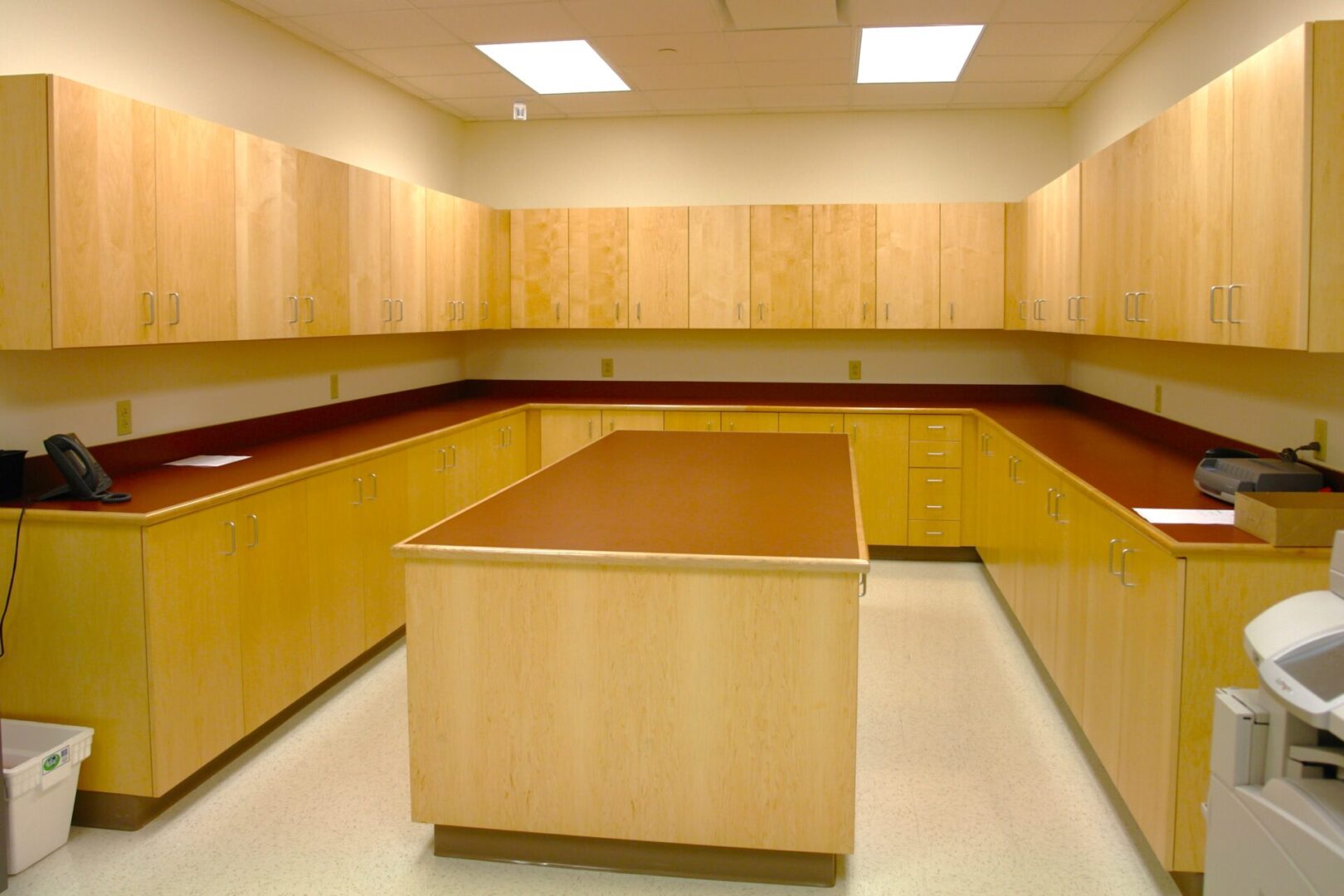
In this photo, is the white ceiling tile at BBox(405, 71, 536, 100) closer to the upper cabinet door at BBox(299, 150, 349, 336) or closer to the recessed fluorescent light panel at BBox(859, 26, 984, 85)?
the upper cabinet door at BBox(299, 150, 349, 336)

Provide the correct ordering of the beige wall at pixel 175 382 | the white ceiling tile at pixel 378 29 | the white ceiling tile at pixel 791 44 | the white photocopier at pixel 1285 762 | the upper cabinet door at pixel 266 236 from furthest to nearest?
the white ceiling tile at pixel 791 44
the white ceiling tile at pixel 378 29
the upper cabinet door at pixel 266 236
the beige wall at pixel 175 382
the white photocopier at pixel 1285 762

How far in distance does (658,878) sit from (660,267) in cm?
454

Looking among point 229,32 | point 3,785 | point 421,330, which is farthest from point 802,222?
point 3,785

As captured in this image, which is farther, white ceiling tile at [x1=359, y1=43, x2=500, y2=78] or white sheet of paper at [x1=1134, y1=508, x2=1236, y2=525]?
white ceiling tile at [x1=359, y1=43, x2=500, y2=78]

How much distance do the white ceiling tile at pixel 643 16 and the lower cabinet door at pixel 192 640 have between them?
2.62 m

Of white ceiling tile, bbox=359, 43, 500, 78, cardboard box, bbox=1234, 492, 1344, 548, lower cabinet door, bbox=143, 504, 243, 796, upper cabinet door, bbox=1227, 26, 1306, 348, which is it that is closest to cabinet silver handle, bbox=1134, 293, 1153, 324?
upper cabinet door, bbox=1227, 26, 1306, 348

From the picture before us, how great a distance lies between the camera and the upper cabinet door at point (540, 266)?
6855 millimetres

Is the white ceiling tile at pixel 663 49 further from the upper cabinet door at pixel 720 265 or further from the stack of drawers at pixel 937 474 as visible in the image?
the stack of drawers at pixel 937 474

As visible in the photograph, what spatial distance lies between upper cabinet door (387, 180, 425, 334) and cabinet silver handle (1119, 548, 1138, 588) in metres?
3.62

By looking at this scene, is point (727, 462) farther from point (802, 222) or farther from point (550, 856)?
point (802, 222)

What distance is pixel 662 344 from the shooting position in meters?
7.24

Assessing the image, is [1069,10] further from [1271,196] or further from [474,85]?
[474,85]

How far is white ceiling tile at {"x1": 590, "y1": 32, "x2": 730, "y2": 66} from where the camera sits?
5098 millimetres

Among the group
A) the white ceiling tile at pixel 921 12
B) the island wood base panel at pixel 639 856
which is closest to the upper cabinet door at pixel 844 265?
the white ceiling tile at pixel 921 12
